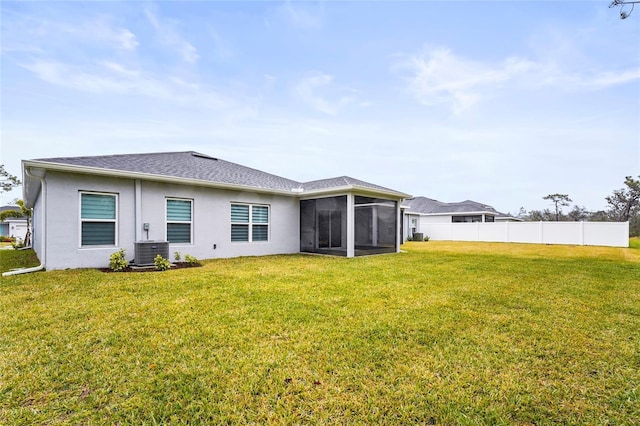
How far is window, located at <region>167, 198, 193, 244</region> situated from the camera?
935 cm

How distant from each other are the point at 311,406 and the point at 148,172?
27.6 ft

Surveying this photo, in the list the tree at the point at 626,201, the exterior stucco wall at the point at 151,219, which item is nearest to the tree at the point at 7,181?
the exterior stucco wall at the point at 151,219

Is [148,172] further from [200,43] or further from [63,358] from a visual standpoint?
[63,358]

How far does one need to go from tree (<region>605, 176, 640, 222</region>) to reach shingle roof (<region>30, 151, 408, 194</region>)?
29.5 m

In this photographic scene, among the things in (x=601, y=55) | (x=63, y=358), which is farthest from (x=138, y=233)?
(x=601, y=55)

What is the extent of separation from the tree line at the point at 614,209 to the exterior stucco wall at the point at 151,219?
32.4 meters

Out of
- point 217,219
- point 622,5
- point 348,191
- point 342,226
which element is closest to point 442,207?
point 342,226

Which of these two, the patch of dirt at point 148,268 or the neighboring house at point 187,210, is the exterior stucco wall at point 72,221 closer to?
the neighboring house at point 187,210

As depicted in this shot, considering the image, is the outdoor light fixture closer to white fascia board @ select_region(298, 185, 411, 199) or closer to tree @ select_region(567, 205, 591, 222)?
white fascia board @ select_region(298, 185, 411, 199)

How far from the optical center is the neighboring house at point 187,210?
300 inches

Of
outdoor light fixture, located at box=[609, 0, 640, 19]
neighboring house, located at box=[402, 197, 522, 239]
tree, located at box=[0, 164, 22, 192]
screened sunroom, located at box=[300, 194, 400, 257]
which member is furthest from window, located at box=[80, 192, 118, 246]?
tree, located at box=[0, 164, 22, 192]

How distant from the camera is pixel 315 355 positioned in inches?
119

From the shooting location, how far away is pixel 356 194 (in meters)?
11.2

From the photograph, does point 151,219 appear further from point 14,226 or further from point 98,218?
point 14,226
